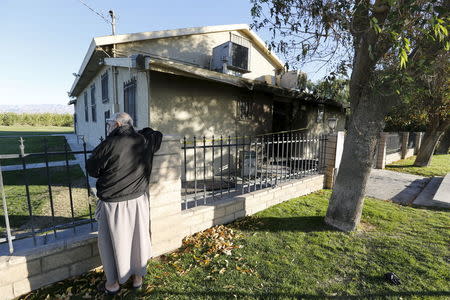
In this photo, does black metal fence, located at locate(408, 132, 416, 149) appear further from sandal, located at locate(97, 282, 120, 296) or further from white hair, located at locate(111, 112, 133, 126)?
sandal, located at locate(97, 282, 120, 296)

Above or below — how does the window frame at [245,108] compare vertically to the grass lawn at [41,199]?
above

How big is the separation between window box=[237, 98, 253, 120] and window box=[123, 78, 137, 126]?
3.29 m

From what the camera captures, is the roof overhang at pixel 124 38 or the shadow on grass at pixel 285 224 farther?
the roof overhang at pixel 124 38

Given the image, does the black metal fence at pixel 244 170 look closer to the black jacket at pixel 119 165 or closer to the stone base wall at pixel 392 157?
the black jacket at pixel 119 165

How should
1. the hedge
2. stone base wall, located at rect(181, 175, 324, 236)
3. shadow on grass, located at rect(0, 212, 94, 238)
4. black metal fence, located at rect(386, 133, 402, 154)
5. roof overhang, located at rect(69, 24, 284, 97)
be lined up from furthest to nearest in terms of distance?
the hedge
black metal fence, located at rect(386, 133, 402, 154)
roof overhang, located at rect(69, 24, 284, 97)
stone base wall, located at rect(181, 175, 324, 236)
shadow on grass, located at rect(0, 212, 94, 238)

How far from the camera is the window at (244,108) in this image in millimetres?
8016

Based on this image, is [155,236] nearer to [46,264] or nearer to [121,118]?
[46,264]

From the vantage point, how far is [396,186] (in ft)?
24.1

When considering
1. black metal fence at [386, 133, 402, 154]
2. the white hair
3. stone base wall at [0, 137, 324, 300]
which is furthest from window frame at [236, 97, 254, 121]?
black metal fence at [386, 133, 402, 154]

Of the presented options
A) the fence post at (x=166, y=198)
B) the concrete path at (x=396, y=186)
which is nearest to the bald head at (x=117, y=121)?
the fence post at (x=166, y=198)

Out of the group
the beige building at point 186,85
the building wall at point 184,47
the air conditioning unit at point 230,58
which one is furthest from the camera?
the air conditioning unit at point 230,58

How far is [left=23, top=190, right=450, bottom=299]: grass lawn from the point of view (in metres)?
2.60

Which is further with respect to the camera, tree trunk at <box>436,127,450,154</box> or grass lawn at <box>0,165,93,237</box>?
tree trunk at <box>436,127,450,154</box>

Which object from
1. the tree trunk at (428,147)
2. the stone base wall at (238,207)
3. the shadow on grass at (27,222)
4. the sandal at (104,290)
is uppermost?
the tree trunk at (428,147)
